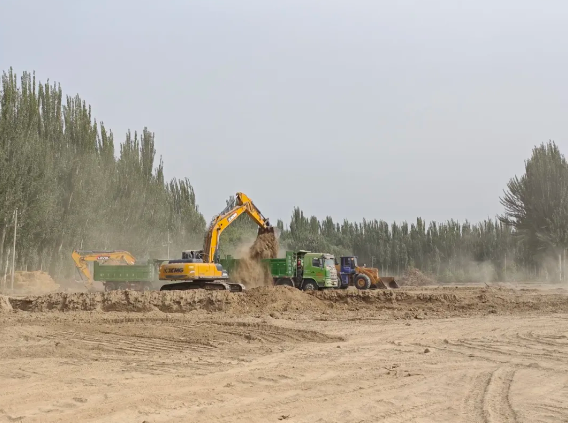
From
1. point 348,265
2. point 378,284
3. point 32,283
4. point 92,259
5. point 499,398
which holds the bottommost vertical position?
point 499,398

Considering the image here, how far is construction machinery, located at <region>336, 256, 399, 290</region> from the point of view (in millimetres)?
36000

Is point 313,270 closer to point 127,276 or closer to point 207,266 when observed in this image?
point 207,266

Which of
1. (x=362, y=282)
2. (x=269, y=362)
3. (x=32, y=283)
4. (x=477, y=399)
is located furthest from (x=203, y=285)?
(x=32, y=283)

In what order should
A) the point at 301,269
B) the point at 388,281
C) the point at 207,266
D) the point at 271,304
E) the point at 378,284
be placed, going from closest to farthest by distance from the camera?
the point at 271,304
the point at 207,266
the point at 301,269
the point at 378,284
the point at 388,281

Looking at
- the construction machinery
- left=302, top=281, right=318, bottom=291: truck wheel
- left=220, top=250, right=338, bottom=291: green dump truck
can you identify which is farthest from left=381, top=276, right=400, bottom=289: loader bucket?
left=302, top=281, right=318, bottom=291: truck wheel

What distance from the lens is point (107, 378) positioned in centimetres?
972

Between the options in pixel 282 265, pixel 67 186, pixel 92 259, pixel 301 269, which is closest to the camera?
pixel 282 265

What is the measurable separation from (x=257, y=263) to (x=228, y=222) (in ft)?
12.1

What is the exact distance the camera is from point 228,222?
2741cm

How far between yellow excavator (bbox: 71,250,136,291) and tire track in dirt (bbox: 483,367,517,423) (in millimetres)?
26760

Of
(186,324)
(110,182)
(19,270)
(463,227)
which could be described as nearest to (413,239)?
(463,227)

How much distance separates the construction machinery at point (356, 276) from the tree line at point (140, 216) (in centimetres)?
1091

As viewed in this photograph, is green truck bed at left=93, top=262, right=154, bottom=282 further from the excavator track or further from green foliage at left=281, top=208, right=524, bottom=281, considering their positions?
green foliage at left=281, top=208, right=524, bottom=281

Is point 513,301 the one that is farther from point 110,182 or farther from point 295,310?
point 110,182
